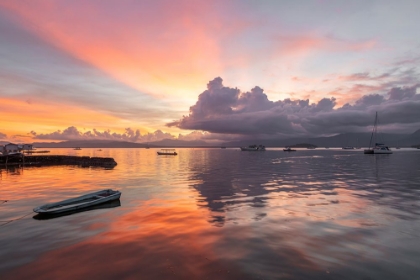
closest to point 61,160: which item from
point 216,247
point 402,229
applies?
point 216,247

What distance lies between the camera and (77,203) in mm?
26141

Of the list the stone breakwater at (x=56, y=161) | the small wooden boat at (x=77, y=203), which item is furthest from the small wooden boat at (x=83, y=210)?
the stone breakwater at (x=56, y=161)

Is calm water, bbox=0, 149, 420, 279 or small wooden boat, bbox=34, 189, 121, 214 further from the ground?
small wooden boat, bbox=34, 189, 121, 214

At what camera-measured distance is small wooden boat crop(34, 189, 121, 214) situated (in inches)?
885

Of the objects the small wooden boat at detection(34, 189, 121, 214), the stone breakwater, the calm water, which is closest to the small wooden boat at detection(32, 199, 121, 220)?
the small wooden boat at detection(34, 189, 121, 214)

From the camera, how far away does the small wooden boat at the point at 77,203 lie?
2247cm

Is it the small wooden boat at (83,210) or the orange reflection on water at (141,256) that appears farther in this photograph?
the small wooden boat at (83,210)

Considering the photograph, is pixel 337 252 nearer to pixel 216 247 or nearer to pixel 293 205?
pixel 216 247

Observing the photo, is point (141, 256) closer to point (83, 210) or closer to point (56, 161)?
point (83, 210)

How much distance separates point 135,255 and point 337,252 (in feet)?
38.3

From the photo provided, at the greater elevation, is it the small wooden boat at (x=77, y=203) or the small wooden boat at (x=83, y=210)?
the small wooden boat at (x=77, y=203)

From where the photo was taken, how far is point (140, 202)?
91.7ft

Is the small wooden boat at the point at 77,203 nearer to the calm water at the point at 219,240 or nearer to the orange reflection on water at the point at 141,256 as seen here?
the calm water at the point at 219,240

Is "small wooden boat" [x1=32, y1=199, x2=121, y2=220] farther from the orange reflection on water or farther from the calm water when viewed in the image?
the orange reflection on water
